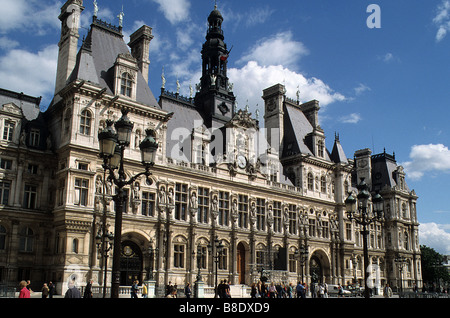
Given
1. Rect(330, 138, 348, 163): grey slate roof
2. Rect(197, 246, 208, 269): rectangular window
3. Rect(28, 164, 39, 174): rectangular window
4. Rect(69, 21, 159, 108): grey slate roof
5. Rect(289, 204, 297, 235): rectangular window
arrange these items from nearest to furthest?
Rect(28, 164, 39, 174): rectangular window
Rect(69, 21, 159, 108): grey slate roof
Rect(197, 246, 208, 269): rectangular window
Rect(289, 204, 297, 235): rectangular window
Rect(330, 138, 348, 163): grey slate roof

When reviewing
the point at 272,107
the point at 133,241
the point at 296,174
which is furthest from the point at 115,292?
the point at 272,107

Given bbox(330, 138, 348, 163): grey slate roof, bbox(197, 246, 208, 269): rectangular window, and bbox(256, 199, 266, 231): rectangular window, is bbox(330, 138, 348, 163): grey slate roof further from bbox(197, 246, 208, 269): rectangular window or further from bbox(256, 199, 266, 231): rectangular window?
bbox(197, 246, 208, 269): rectangular window

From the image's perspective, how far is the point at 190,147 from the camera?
1705 inches

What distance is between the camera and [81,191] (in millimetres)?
33969

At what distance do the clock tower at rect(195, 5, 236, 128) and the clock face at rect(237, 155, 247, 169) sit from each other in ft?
14.6

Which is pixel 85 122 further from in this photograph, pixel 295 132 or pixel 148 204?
pixel 295 132

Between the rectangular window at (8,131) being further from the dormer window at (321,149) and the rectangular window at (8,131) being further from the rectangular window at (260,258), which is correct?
the dormer window at (321,149)

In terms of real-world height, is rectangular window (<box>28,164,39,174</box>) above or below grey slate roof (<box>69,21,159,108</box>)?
below

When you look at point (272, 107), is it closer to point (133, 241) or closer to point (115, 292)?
point (133, 241)

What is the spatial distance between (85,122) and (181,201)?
35.8ft

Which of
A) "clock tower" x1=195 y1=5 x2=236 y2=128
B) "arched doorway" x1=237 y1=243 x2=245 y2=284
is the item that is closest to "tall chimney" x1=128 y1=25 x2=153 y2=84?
"clock tower" x1=195 y1=5 x2=236 y2=128

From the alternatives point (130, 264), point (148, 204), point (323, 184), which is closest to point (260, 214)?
point (323, 184)

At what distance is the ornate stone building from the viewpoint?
34156 millimetres
